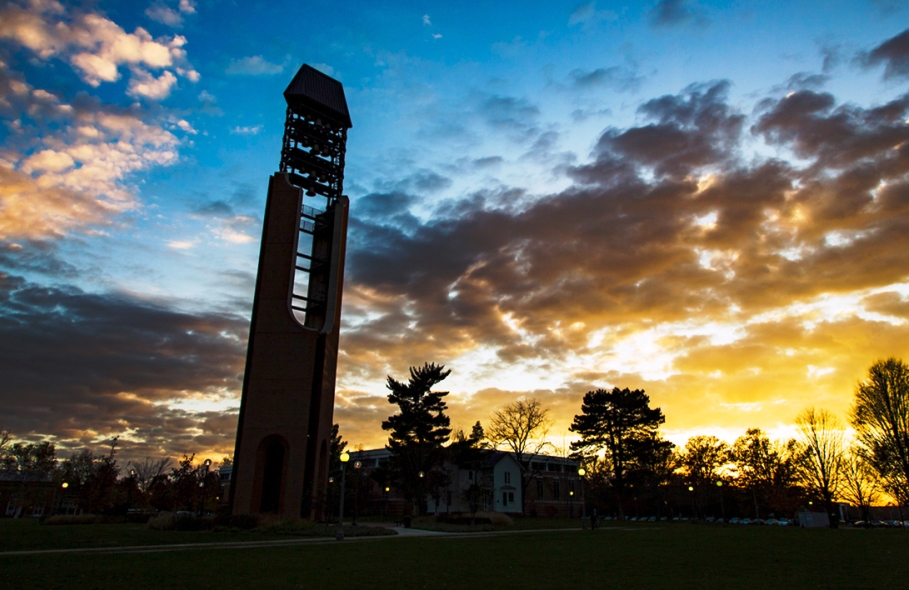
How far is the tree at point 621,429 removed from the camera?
234 feet

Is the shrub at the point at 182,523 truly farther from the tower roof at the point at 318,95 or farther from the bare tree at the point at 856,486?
the bare tree at the point at 856,486

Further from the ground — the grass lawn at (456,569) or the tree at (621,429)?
the tree at (621,429)

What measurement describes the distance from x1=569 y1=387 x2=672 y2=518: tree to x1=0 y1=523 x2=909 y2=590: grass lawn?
170 ft

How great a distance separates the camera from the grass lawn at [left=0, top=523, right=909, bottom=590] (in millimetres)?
12141

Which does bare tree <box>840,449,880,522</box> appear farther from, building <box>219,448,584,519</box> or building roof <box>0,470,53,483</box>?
building roof <box>0,470,53,483</box>

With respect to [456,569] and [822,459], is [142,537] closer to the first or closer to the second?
[456,569]

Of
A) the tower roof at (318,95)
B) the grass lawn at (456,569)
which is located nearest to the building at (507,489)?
the tower roof at (318,95)

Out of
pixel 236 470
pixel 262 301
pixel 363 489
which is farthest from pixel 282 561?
pixel 363 489

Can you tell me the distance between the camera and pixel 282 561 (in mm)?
16547

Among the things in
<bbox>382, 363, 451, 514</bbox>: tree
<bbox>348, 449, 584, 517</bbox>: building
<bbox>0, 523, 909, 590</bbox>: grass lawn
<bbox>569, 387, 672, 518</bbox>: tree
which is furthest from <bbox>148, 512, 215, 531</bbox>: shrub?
<bbox>569, 387, 672, 518</bbox>: tree

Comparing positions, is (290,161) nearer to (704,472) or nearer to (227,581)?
(227,581)

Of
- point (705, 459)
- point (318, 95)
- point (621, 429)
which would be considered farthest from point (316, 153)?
point (705, 459)

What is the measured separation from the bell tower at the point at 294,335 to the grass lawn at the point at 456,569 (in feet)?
62.8

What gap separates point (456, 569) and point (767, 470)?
87506mm
